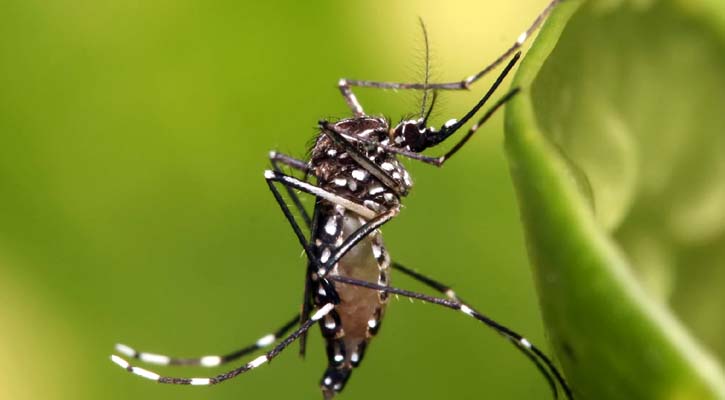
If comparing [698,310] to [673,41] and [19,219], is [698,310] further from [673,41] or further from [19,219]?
[19,219]

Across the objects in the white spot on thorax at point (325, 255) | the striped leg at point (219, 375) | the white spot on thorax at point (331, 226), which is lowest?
the striped leg at point (219, 375)

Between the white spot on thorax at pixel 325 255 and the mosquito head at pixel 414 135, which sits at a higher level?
the mosquito head at pixel 414 135

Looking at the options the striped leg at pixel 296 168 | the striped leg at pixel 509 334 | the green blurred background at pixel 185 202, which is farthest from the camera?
the striped leg at pixel 296 168

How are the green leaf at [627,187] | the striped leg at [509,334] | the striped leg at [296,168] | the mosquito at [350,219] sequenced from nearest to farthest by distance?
the green leaf at [627,187] < the striped leg at [509,334] < the mosquito at [350,219] < the striped leg at [296,168]

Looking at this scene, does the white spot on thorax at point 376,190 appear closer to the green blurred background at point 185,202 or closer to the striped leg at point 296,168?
the striped leg at point 296,168

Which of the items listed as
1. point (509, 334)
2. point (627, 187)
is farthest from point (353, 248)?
point (627, 187)

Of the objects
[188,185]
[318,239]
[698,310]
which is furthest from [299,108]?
[698,310]

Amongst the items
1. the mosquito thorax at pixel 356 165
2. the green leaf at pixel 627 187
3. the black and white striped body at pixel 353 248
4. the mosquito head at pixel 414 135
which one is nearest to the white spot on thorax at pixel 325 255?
the black and white striped body at pixel 353 248
